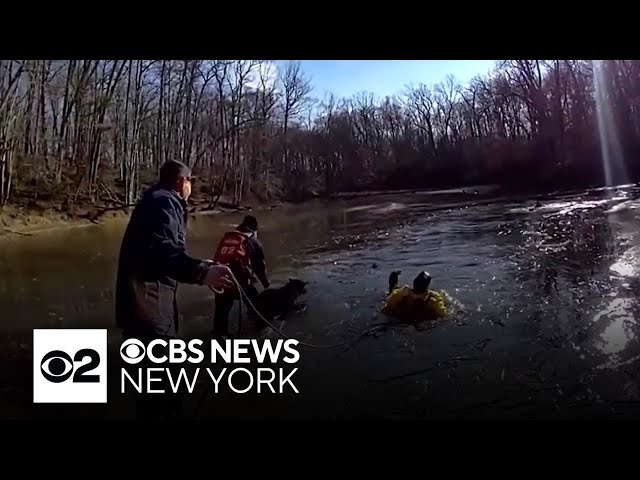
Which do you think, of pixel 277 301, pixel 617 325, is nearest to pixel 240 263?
pixel 277 301

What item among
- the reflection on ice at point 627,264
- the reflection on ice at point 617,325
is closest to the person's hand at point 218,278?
the reflection on ice at point 617,325

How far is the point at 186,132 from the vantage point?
7.88 feet

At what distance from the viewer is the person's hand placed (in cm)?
223

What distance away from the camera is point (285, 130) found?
2516 mm

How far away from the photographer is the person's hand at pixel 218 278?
2232mm

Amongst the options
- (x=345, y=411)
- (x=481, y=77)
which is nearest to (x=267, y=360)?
(x=345, y=411)

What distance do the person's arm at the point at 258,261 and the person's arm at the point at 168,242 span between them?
31cm

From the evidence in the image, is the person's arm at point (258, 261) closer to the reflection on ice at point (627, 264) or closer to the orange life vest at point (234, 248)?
the orange life vest at point (234, 248)

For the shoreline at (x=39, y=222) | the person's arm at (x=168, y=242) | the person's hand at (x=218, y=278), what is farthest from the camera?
the shoreline at (x=39, y=222)

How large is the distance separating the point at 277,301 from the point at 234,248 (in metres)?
0.31

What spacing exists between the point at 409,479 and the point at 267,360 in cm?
83

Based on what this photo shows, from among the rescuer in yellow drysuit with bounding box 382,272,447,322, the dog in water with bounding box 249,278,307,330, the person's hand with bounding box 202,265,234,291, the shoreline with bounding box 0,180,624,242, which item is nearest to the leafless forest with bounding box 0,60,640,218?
the shoreline with bounding box 0,180,624,242

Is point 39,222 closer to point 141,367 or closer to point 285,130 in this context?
point 141,367
